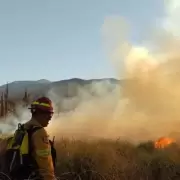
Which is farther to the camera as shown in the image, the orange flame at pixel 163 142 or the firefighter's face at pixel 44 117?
the orange flame at pixel 163 142

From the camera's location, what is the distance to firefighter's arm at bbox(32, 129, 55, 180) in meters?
4.19

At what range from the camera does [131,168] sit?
441 inches

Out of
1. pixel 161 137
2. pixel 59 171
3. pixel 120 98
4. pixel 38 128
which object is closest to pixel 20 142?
pixel 38 128

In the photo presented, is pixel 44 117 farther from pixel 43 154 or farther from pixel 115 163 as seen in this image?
pixel 115 163

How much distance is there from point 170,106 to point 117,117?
4650 mm

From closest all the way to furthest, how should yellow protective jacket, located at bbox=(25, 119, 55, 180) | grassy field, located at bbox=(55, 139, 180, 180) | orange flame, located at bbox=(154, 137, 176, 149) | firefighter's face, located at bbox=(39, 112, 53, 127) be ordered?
yellow protective jacket, located at bbox=(25, 119, 55, 180), firefighter's face, located at bbox=(39, 112, 53, 127), grassy field, located at bbox=(55, 139, 180, 180), orange flame, located at bbox=(154, 137, 176, 149)

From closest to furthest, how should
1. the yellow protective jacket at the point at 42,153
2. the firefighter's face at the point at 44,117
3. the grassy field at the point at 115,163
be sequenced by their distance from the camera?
the yellow protective jacket at the point at 42,153 < the firefighter's face at the point at 44,117 < the grassy field at the point at 115,163

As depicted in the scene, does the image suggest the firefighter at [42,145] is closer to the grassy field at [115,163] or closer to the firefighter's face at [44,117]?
the firefighter's face at [44,117]

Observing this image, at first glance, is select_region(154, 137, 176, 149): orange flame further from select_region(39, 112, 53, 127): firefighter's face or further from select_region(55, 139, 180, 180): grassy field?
select_region(39, 112, 53, 127): firefighter's face

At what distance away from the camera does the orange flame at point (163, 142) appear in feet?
63.1

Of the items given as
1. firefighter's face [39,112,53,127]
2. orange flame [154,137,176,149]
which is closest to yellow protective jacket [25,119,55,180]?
firefighter's face [39,112,53,127]

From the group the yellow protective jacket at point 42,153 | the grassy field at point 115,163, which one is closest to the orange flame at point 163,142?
the grassy field at point 115,163

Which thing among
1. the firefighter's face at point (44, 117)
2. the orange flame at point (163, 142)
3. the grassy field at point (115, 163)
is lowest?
the orange flame at point (163, 142)

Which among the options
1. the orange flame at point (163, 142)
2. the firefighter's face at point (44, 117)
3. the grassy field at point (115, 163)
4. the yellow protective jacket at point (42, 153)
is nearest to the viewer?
the yellow protective jacket at point (42, 153)
